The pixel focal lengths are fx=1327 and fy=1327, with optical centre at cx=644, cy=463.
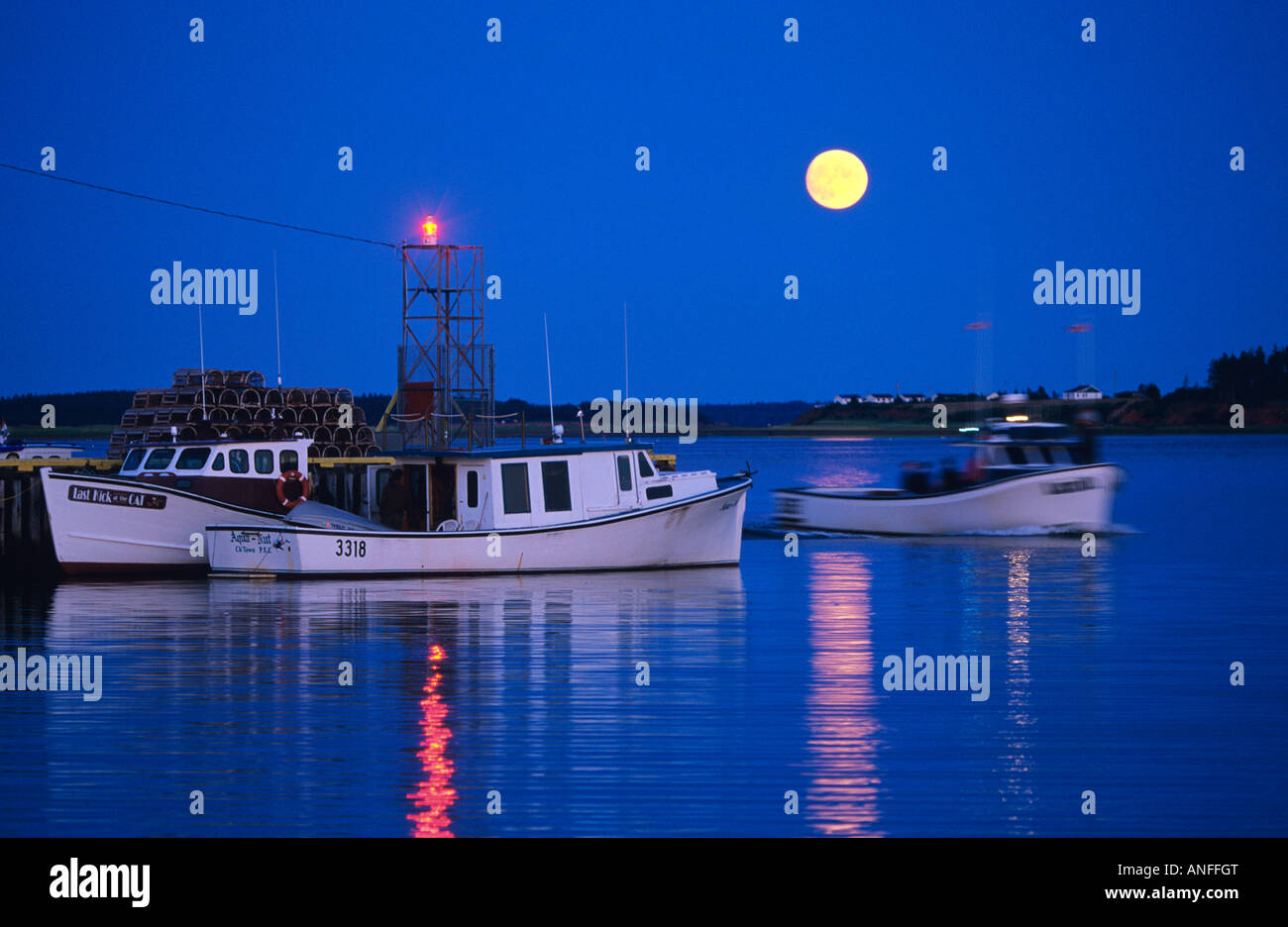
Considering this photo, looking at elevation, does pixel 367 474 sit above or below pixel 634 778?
above

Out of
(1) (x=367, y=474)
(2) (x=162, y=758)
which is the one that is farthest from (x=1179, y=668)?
(1) (x=367, y=474)

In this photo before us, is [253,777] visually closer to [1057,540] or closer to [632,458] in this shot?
[632,458]

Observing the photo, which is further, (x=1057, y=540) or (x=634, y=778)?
(x=1057, y=540)

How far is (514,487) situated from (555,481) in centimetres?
71

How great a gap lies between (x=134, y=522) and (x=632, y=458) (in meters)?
9.13

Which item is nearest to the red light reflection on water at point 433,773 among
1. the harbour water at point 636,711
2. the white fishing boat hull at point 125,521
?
the harbour water at point 636,711

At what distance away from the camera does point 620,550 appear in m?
23.8

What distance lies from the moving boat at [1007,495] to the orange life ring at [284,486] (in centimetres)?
1578

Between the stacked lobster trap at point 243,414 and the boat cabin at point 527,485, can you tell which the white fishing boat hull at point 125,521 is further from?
the stacked lobster trap at point 243,414

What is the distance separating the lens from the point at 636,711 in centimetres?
1279

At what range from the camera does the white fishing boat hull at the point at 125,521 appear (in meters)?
23.6

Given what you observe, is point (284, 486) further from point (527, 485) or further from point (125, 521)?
point (527, 485)
